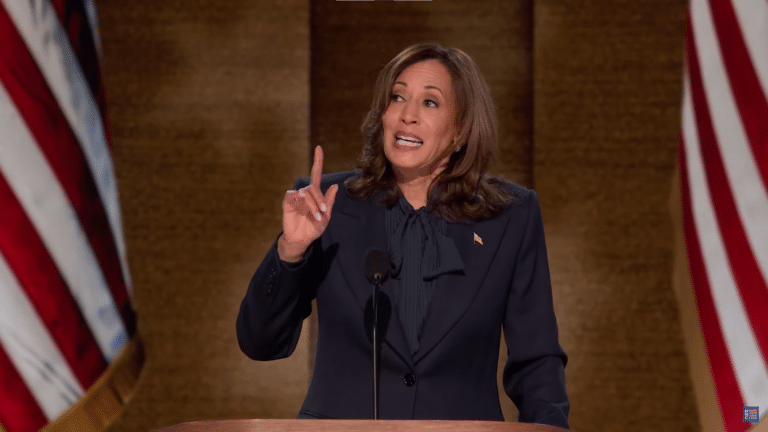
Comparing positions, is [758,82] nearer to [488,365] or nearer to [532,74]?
[488,365]

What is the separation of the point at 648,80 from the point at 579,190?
0.60 meters

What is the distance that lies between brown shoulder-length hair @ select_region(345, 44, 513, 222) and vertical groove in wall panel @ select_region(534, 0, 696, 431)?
73.5 inches

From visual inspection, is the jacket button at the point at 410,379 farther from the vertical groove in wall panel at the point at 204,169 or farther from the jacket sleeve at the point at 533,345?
the vertical groove in wall panel at the point at 204,169

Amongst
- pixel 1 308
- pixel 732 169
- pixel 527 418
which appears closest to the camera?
pixel 527 418

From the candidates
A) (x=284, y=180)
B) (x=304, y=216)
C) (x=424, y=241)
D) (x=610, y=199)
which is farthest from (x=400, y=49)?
(x=304, y=216)

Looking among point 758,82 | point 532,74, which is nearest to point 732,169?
point 758,82

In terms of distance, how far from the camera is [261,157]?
376cm

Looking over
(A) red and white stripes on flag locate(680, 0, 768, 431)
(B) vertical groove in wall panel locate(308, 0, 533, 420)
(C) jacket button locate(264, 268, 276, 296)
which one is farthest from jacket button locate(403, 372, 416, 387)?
(B) vertical groove in wall panel locate(308, 0, 533, 420)

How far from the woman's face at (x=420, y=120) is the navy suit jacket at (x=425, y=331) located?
0.60ft

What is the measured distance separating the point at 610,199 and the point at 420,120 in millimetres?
2176

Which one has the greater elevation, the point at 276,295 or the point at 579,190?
the point at 276,295

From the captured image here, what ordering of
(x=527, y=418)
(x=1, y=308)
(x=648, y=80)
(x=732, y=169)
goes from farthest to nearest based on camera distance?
(x=648, y=80)
(x=732, y=169)
(x=1, y=308)
(x=527, y=418)

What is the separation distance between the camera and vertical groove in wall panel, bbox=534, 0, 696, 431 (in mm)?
3715

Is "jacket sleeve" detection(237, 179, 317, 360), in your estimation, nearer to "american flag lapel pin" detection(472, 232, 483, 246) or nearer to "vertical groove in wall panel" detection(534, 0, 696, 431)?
"american flag lapel pin" detection(472, 232, 483, 246)
